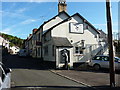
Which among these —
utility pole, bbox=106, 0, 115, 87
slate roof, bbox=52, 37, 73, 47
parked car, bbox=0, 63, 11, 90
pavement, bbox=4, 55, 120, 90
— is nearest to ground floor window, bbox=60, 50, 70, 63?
slate roof, bbox=52, 37, 73, 47

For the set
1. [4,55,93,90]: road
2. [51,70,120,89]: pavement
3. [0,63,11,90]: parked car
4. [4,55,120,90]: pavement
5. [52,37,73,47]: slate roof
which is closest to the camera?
[0,63,11,90]: parked car

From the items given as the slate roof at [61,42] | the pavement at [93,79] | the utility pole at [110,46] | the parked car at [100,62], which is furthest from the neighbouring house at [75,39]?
the utility pole at [110,46]

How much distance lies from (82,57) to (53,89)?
44.5 ft

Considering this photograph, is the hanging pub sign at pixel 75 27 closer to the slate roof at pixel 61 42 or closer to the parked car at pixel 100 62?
the slate roof at pixel 61 42

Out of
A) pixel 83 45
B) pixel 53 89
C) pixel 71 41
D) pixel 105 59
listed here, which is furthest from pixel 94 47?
pixel 53 89

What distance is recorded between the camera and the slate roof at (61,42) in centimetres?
1869

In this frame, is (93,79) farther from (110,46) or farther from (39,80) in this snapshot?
(39,80)

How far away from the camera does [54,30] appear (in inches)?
818

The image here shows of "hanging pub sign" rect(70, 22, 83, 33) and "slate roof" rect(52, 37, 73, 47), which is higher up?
"hanging pub sign" rect(70, 22, 83, 33)

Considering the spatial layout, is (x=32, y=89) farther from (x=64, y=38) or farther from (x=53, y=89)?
(x=64, y=38)

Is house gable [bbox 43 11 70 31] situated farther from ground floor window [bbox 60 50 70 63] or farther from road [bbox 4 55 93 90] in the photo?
road [bbox 4 55 93 90]

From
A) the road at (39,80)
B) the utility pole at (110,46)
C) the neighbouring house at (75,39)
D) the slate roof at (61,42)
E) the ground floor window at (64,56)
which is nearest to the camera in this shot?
the utility pole at (110,46)

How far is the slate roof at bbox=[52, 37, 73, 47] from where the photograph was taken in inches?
736

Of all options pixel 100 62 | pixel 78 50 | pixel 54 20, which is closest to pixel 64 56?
pixel 100 62
